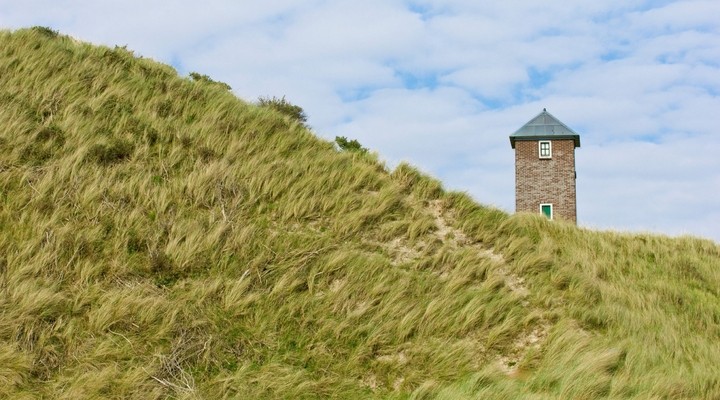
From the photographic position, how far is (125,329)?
8.52 metres

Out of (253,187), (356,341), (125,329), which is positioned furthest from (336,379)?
(253,187)

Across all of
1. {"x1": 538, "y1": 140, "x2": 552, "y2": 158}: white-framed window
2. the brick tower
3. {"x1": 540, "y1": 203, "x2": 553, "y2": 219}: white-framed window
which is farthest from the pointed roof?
{"x1": 540, "y1": 203, "x2": 553, "y2": 219}: white-framed window

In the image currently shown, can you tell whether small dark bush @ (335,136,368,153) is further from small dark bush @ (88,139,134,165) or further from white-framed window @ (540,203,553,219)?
white-framed window @ (540,203,553,219)

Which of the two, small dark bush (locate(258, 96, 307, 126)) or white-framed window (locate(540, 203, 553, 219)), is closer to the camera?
small dark bush (locate(258, 96, 307, 126))

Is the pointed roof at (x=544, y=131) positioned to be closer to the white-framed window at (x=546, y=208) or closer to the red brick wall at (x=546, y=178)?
the red brick wall at (x=546, y=178)

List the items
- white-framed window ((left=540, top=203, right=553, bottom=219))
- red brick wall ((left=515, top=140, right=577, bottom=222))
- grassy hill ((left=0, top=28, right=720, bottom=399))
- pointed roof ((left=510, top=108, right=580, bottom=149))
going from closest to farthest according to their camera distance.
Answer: grassy hill ((left=0, top=28, right=720, bottom=399)) → white-framed window ((left=540, top=203, right=553, bottom=219)) → red brick wall ((left=515, top=140, right=577, bottom=222)) → pointed roof ((left=510, top=108, right=580, bottom=149))

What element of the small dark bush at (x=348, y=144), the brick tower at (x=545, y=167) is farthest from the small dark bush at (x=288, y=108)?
the brick tower at (x=545, y=167)

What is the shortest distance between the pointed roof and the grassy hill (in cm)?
3307

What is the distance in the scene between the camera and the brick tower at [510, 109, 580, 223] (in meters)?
44.6

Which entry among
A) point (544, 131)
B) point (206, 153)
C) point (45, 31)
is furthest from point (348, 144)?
point (544, 131)

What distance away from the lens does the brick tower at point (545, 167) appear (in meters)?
44.6

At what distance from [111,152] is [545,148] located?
126 ft

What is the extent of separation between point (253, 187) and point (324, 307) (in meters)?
3.09

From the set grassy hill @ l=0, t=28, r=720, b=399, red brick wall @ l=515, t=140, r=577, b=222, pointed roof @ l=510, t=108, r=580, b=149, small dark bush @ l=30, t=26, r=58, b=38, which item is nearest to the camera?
grassy hill @ l=0, t=28, r=720, b=399
